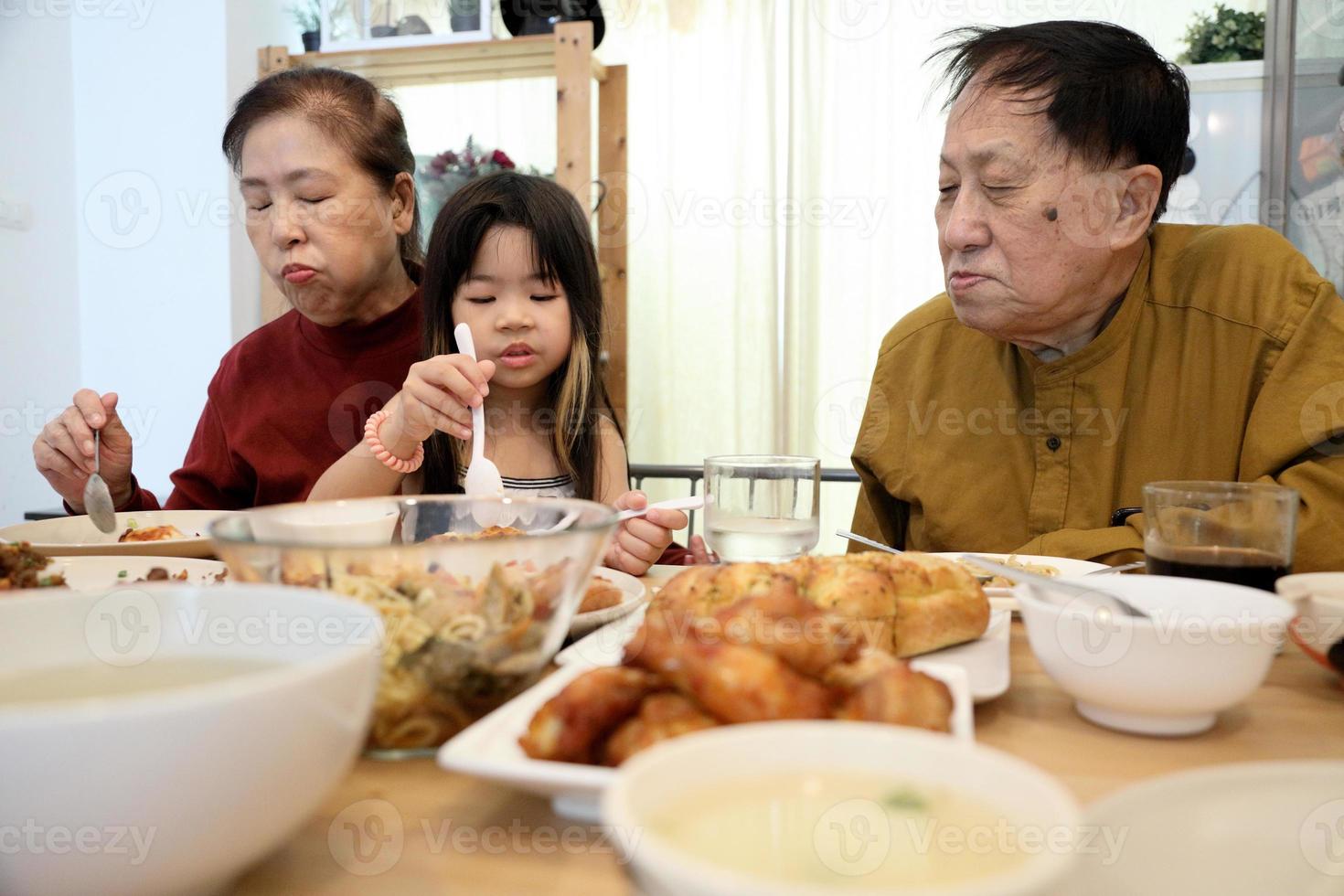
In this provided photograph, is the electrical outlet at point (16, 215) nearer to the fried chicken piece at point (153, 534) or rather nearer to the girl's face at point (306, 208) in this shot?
the girl's face at point (306, 208)

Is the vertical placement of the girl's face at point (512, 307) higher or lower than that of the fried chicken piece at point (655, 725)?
higher

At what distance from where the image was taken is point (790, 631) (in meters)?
0.50

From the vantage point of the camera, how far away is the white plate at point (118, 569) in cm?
86

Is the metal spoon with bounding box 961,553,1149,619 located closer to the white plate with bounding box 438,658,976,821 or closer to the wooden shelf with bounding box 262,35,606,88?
the white plate with bounding box 438,658,976,821

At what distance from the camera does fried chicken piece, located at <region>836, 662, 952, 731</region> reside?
450 millimetres

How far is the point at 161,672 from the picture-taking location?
483 millimetres

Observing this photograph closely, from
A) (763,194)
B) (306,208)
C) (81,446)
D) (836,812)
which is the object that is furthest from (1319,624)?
(763,194)

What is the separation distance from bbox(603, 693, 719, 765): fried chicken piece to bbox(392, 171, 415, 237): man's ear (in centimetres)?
165

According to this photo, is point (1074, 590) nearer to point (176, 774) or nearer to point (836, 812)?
point (836, 812)

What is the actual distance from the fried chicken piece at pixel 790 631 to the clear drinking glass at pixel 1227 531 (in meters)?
0.48

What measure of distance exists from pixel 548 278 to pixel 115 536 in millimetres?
839

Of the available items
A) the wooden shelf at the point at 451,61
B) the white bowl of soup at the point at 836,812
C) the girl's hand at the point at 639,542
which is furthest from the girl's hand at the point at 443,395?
the wooden shelf at the point at 451,61

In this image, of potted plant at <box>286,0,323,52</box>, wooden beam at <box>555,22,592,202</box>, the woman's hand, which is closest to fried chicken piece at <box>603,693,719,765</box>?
the woman's hand

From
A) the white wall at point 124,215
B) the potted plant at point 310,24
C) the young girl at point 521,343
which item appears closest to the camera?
the young girl at point 521,343
